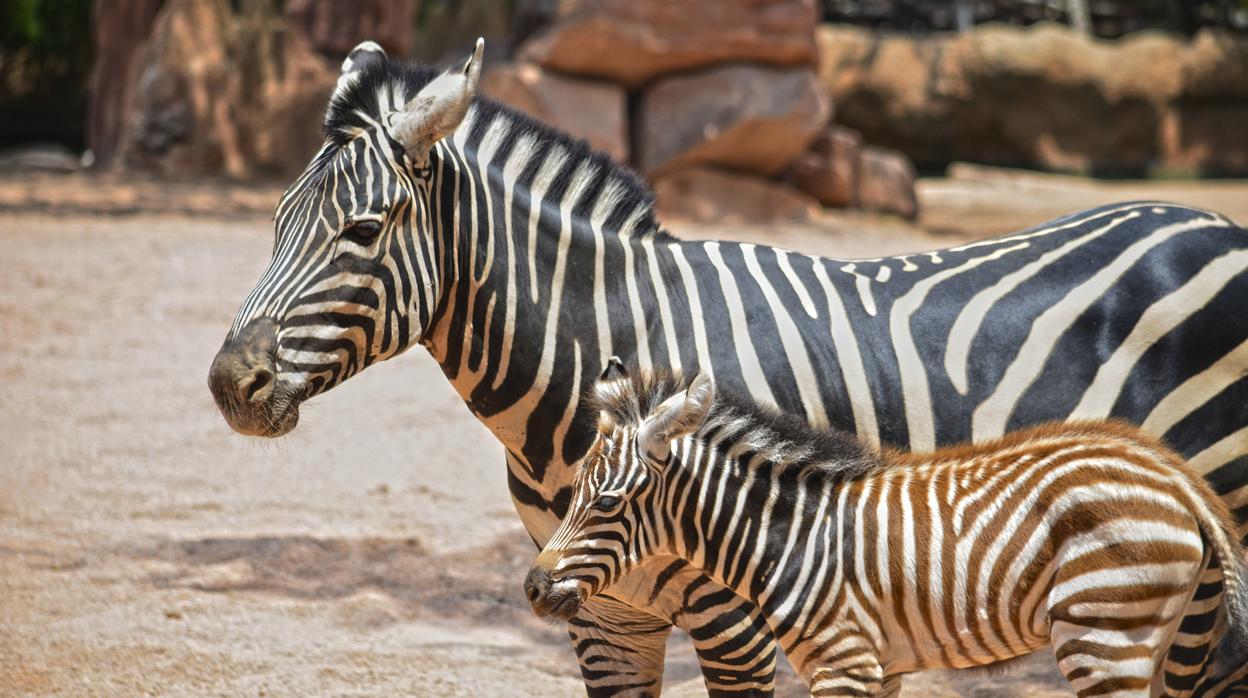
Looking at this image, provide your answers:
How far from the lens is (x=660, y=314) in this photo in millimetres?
3895

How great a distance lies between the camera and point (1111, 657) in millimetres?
3232

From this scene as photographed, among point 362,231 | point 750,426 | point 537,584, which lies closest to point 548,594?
point 537,584

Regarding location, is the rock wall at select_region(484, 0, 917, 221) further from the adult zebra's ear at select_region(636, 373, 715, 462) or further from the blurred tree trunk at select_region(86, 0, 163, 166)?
the adult zebra's ear at select_region(636, 373, 715, 462)

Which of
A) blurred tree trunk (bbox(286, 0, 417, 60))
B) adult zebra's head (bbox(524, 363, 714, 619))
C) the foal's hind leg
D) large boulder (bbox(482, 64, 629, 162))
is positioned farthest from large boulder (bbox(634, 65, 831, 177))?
the foal's hind leg

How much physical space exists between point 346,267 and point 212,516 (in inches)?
175

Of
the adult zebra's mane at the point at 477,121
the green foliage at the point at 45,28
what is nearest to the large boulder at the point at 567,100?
the green foliage at the point at 45,28

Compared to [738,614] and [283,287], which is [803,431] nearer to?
[738,614]

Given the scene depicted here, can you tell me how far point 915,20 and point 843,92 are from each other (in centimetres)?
302

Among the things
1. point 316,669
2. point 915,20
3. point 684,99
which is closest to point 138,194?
point 684,99

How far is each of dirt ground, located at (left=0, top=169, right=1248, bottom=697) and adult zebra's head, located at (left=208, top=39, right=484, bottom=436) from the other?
730mm

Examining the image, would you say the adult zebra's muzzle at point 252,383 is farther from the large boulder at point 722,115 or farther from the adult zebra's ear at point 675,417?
the large boulder at point 722,115

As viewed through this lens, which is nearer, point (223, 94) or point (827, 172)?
point (223, 94)

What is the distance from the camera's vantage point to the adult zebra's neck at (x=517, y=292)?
3.80 m

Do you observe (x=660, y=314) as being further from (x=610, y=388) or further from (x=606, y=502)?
(x=606, y=502)
